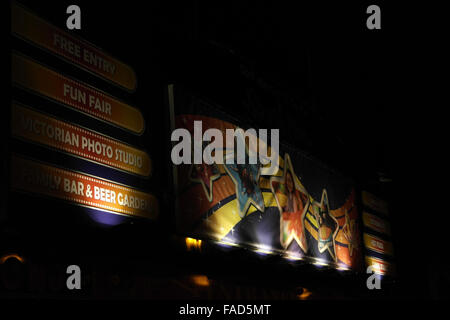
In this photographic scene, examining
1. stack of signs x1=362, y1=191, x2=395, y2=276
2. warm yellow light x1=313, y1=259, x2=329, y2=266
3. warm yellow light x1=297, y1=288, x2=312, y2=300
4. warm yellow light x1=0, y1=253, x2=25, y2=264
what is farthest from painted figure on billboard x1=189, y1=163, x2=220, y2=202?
stack of signs x1=362, y1=191, x2=395, y2=276

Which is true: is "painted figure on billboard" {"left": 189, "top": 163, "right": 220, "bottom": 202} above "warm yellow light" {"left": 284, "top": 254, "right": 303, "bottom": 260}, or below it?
above

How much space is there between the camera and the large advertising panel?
7184 mm

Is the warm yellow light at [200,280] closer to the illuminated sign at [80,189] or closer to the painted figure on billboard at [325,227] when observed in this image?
the illuminated sign at [80,189]

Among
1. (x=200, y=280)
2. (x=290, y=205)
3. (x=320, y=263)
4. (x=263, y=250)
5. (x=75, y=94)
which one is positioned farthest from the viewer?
(x=320, y=263)

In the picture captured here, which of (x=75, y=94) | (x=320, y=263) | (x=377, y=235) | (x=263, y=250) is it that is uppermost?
(x=75, y=94)

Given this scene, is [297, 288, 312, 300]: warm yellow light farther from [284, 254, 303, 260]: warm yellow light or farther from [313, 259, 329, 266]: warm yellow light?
[284, 254, 303, 260]: warm yellow light

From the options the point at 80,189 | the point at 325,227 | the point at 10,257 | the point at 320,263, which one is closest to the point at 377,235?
the point at 325,227

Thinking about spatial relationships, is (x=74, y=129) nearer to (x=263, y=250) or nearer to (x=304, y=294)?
(x=263, y=250)

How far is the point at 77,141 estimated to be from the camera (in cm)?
593

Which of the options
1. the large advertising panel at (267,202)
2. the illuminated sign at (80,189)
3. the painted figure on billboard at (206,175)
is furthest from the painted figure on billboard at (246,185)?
the illuminated sign at (80,189)

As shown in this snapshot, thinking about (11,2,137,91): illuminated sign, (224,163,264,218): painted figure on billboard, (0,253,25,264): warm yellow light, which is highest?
(11,2,137,91): illuminated sign

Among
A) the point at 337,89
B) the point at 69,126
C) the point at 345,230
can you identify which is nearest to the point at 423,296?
the point at 345,230

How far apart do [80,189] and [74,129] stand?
0.61 meters
